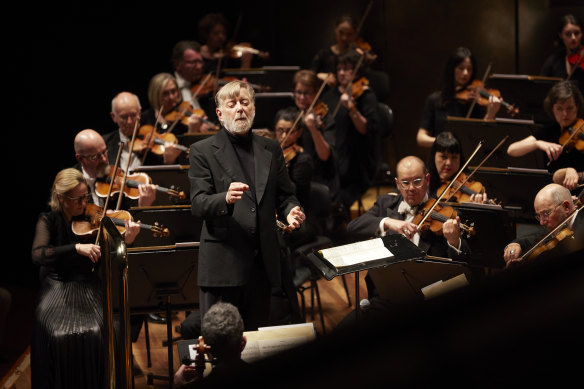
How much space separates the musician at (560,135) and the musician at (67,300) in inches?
82.0

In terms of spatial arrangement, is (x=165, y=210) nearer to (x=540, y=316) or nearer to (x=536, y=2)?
(x=540, y=316)

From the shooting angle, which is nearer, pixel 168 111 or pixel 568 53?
pixel 168 111

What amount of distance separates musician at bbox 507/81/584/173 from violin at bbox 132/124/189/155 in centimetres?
189

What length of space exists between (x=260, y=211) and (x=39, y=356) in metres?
1.20

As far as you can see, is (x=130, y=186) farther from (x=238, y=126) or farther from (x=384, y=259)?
(x=384, y=259)

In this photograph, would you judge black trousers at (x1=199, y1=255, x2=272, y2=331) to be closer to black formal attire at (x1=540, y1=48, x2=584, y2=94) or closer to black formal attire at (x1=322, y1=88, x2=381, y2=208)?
black formal attire at (x1=322, y1=88, x2=381, y2=208)

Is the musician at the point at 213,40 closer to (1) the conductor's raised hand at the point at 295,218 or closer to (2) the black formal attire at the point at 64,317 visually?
(2) the black formal attire at the point at 64,317

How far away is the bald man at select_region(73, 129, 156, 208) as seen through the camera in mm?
3529

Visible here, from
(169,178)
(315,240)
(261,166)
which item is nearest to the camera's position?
(261,166)

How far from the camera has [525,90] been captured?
183 inches

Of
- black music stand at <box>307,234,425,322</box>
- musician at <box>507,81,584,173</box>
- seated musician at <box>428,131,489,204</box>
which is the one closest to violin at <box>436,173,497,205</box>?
seated musician at <box>428,131,489,204</box>

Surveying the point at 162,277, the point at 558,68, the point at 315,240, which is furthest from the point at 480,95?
the point at 162,277

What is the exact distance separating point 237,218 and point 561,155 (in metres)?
1.96

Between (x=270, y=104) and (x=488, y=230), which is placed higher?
(x=270, y=104)
